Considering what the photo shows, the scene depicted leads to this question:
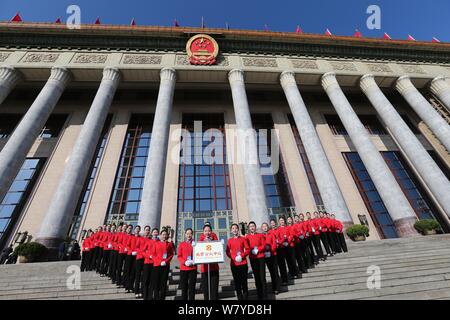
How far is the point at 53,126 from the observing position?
700 inches

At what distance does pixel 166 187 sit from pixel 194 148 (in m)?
3.77

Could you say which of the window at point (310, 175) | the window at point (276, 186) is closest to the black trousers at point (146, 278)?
the window at point (276, 186)

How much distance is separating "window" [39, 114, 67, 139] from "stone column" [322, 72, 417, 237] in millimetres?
19306

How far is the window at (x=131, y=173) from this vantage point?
1465 centimetres

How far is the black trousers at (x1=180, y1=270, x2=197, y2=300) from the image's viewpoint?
4703 mm

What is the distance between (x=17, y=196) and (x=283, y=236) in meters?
16.1

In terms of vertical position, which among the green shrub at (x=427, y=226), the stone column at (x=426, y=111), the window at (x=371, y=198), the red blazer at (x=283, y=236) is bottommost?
the red blazer at (x=283, y=236)

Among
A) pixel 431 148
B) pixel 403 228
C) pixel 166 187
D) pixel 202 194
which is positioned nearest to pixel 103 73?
pixel 166 187

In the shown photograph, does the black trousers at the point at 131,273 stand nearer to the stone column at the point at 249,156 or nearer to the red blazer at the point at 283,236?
the red blazer at the point at 283,236

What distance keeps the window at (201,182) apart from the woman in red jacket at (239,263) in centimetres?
1036

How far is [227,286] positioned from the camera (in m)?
5.85
